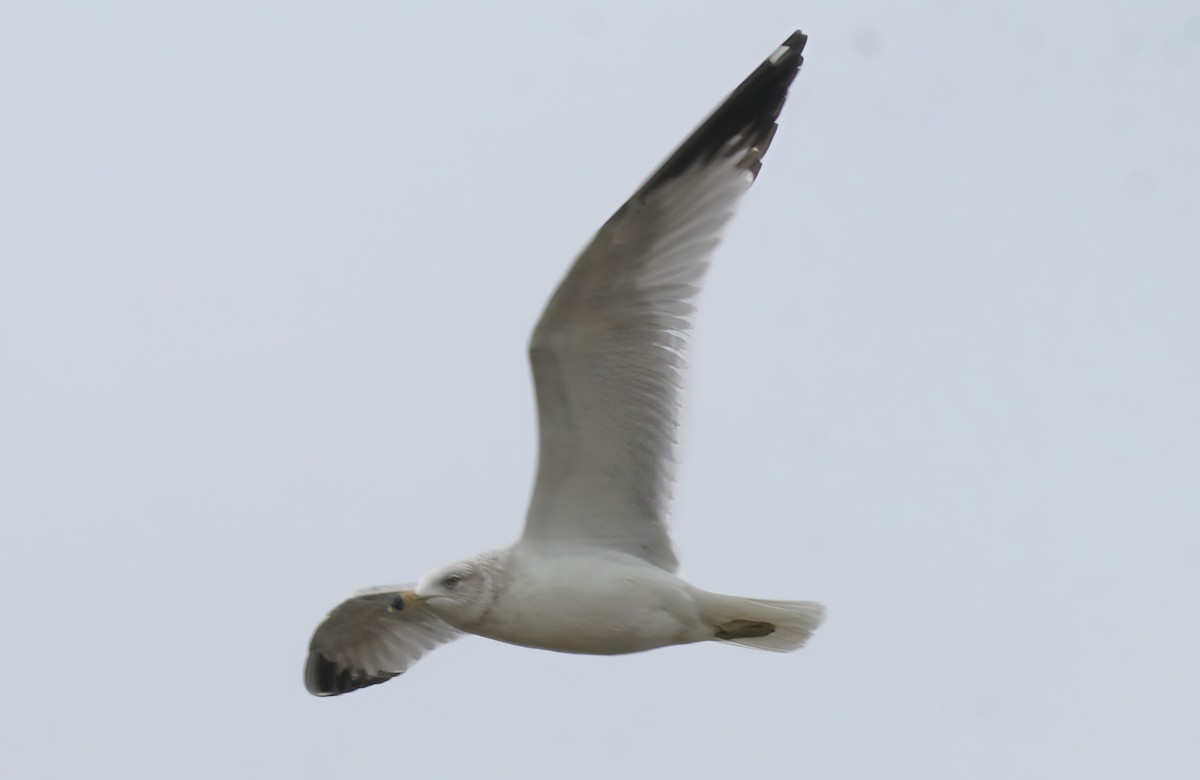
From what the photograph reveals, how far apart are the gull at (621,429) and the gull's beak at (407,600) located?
15 millimetres

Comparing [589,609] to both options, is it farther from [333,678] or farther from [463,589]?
[333,678]

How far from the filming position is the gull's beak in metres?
6.09

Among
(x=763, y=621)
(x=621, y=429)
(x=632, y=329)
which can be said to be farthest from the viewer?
(x=763, y=621)

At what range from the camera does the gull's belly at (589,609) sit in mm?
5969

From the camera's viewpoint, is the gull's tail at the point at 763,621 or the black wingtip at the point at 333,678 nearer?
the gull's tail at the point at 763,621

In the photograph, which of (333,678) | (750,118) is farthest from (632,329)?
(333,678)

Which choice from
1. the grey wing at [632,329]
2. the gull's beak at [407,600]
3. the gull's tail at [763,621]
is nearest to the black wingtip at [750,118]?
the grey wing at [632,329]

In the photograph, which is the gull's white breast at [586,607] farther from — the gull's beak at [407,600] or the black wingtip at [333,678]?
the black wingtip at [333,678]

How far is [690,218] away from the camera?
5.95 metres

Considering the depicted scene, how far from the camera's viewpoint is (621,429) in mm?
6113

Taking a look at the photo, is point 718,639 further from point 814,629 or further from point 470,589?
point 470,589

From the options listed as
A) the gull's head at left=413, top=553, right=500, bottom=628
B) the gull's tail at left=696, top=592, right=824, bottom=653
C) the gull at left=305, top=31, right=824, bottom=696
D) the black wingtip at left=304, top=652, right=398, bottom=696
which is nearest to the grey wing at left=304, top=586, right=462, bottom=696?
the black wingtip at left=304, top=652, right=398, bottom=696

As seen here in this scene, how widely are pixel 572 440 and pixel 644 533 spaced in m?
0.49

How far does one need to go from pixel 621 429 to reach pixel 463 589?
786mm
